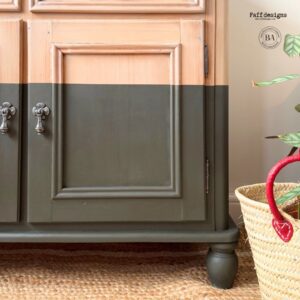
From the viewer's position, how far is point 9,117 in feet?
2.71

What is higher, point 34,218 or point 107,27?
point 107,27

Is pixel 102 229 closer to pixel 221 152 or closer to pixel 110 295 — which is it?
pixel 110 295

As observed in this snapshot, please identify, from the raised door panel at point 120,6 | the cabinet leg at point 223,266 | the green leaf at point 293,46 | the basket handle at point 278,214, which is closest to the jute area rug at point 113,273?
the cabinet leg at point 223,266

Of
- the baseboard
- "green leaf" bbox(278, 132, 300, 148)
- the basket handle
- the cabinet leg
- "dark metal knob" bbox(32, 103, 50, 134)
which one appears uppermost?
"dark metal knob" bbox(32, 103, 50, 134)

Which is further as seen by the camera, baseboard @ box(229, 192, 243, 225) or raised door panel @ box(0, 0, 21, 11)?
baseboard @ box(229, 192, 243, 225)

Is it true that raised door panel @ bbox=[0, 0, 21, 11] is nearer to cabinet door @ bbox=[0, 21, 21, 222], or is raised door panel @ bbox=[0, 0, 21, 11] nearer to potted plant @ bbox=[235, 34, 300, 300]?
cabinet door @ bbox=[0, 21, 21, 222]

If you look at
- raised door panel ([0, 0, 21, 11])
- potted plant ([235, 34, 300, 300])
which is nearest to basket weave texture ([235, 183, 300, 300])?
potted plant ([235, 34, 300, 300])

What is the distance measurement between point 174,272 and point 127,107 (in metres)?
0.44

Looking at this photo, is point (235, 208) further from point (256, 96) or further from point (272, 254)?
point (272, 254)

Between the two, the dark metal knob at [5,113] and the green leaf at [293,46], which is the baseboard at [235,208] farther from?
the dark metal knob at [5,113]

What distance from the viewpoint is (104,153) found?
847 millimetres

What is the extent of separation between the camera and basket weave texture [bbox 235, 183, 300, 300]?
2.23 feet

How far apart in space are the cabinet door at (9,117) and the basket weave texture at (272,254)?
1.61 ft

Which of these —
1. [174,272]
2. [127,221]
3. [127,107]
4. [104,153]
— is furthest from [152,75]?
[174,272]
